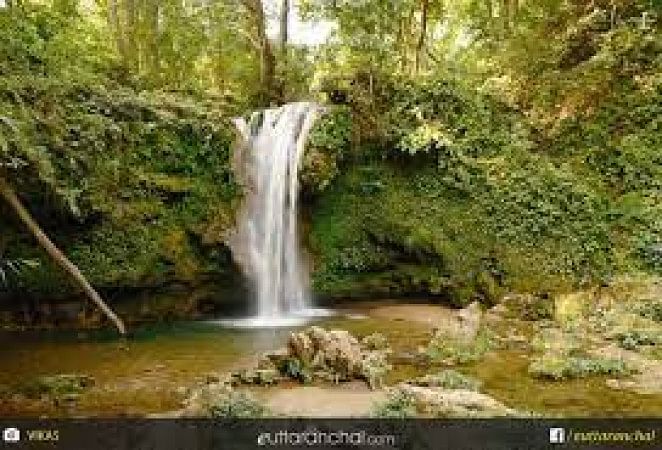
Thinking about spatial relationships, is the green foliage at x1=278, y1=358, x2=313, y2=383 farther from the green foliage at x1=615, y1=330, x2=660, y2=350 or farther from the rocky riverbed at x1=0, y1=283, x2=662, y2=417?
the green foliage at x1=615, y1=330, x2=660, y2=350

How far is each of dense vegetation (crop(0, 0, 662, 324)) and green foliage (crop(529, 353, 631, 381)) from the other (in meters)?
1.86

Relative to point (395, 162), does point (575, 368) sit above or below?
below

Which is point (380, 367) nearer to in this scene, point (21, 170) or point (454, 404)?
point (454, 404)

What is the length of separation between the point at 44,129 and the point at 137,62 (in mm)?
4032

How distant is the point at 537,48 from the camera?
791cm

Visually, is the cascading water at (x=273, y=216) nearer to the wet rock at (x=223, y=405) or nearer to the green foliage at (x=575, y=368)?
the green foliage at (x=575, y=368)

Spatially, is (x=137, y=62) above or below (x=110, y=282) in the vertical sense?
above

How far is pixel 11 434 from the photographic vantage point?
292 cm

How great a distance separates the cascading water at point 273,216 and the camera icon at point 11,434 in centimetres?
398

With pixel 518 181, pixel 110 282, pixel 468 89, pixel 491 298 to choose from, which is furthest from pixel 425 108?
pixel 110 282

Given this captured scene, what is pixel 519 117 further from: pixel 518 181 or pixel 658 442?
pixel 658 442

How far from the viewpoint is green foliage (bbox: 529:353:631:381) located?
469 centimetres

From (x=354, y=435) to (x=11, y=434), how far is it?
1.22m

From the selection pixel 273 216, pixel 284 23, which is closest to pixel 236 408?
pixel 273 216
